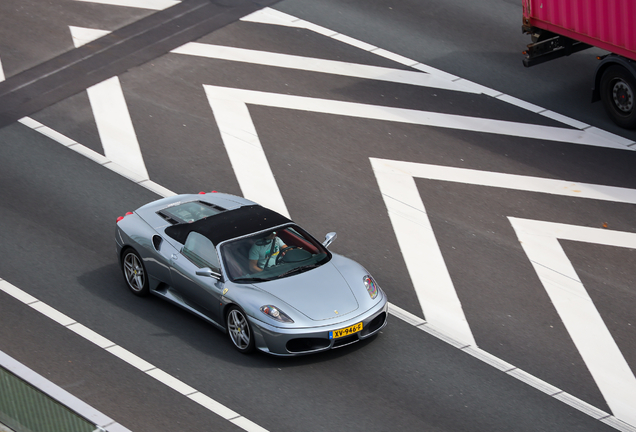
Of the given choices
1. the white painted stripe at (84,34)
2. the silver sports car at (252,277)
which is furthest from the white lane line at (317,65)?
the silver sports car at (252,277)

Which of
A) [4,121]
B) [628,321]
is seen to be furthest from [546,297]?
[4,121]

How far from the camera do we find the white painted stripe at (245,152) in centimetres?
1440

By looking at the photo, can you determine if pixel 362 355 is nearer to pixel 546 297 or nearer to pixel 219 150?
pixel 546 297

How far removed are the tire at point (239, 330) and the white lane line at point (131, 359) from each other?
0.83 meters

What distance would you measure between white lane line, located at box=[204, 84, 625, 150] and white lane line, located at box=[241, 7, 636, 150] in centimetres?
23

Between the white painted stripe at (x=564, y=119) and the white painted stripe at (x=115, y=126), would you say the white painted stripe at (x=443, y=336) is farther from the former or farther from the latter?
the white painted stripe at (x=564, y=119)

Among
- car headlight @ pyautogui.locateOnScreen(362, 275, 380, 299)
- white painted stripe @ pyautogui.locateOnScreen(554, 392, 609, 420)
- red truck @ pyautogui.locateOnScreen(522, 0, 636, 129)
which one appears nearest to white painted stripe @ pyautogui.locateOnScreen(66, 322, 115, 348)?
car headlight @ pyautogui.locateOnScreen(362, 275, 380, 299)

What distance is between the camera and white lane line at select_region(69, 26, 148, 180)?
15.3 m

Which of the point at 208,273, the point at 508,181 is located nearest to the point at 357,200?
the point at 508,181

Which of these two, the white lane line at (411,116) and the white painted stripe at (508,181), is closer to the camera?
the white painted stripe at (508,181)

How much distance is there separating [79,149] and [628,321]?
30.6 ft

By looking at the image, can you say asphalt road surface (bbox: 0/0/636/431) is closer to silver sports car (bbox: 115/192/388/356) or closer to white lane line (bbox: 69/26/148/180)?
white lane line (bbox: 69/26/148/180)

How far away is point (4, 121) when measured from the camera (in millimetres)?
16453

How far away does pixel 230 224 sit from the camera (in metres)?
11.3
